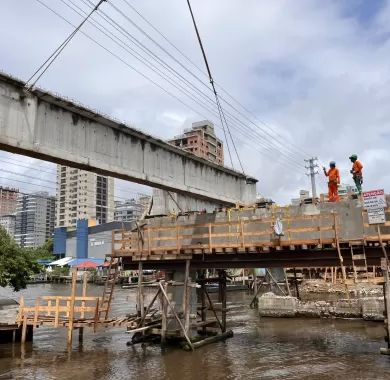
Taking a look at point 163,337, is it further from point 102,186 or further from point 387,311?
Result: point 102,186

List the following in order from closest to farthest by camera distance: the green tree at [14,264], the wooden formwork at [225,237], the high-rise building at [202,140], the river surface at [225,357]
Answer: the river surface at [225,357]
the wooden formwork at [225,237]
the green tree at [14,264]
the high-rise building at [202,140]

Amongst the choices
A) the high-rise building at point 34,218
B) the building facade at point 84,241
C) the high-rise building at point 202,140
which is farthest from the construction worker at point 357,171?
the high-rise building at point 34,218

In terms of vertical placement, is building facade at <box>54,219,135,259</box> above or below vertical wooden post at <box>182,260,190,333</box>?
above

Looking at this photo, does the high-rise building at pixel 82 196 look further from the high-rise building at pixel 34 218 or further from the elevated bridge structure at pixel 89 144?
the elevated bridge structure at pixel 89 144

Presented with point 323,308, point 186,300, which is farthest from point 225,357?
point 323,308

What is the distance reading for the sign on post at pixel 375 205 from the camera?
1714cm

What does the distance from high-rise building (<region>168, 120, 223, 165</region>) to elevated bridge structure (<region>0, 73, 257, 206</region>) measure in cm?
10495

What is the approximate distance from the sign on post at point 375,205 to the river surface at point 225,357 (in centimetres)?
533

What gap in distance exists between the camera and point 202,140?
139750 mm

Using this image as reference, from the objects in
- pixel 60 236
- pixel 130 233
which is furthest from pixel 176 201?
pixel 60 236

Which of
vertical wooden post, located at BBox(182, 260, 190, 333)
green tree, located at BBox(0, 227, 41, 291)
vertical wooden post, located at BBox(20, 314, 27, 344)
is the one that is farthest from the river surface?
green tree, located at BBox(0, 227, 41, 291)

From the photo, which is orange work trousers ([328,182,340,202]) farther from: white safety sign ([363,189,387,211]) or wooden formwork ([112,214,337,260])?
white safety sign ([363,189,387,211])

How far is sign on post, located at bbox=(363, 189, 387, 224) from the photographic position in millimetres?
17141

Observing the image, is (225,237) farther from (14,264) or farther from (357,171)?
(14,264)
